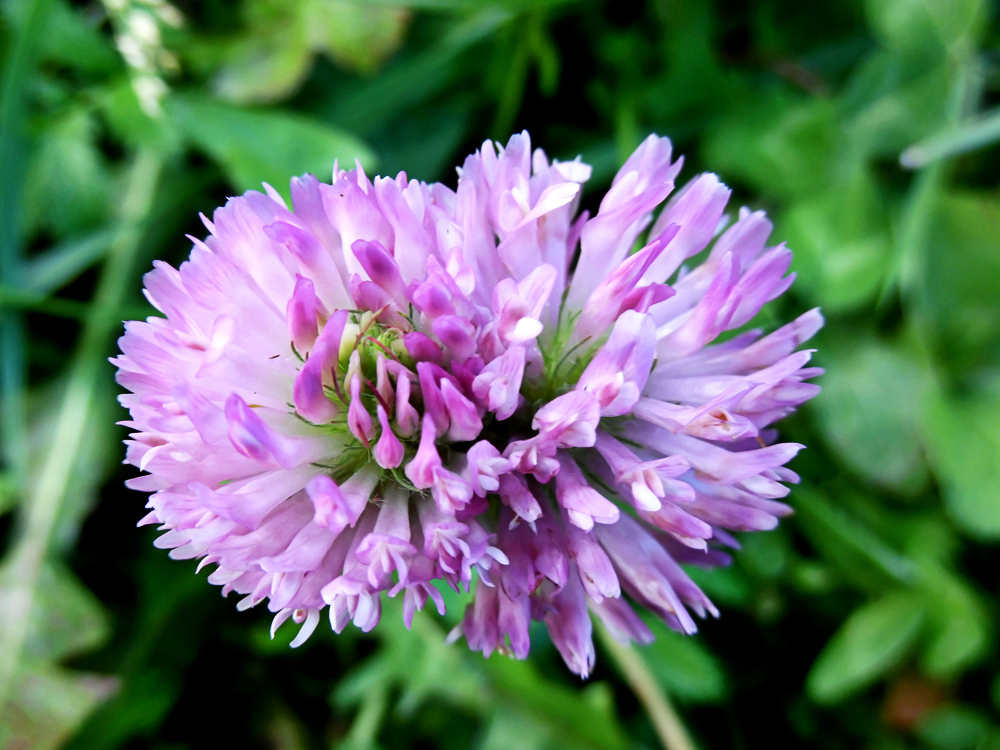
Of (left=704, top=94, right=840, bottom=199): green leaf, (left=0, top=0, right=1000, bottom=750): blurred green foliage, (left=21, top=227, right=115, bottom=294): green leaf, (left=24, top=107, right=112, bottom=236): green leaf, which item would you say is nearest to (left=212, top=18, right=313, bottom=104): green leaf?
(left=0, top=0, right=1000, bottom=750): blurred green foliage

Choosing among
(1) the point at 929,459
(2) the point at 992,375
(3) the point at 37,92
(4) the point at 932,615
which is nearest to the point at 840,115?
(2) the point at 992,375

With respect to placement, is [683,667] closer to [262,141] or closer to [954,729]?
[954,729]

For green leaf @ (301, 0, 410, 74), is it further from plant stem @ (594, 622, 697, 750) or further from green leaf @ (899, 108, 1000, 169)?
plant stem @ (594, 622, 697, 750)

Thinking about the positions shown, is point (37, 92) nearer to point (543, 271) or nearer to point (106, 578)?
point (106, 578)

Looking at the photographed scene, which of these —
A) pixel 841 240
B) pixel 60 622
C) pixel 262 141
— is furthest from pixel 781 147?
pixel 60 622

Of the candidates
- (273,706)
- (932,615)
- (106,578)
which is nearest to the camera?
(932,615)

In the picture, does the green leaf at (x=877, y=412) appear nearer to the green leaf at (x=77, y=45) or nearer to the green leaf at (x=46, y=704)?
the green leaf at (x=46, y=704)
